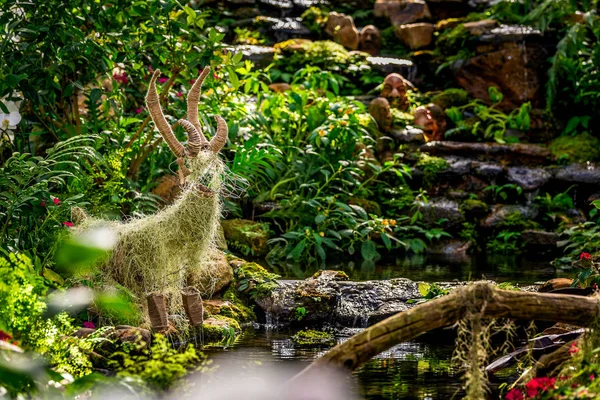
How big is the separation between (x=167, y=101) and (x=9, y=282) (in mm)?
4733

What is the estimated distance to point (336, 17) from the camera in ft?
48.9

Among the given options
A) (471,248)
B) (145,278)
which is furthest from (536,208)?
(145,278)

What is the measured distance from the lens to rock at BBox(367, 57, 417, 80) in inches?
552

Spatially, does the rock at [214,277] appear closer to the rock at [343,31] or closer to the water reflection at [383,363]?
the water reflection at [383,363]

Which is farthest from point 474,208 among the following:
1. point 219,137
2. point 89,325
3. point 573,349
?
point 573,349

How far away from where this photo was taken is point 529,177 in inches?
437

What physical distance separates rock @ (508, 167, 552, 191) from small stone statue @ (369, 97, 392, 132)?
1.87 m

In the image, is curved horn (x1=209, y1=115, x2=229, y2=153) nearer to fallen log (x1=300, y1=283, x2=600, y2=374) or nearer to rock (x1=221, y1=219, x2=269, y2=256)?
fallen log (x1=300, y1=283, x2=600, y2=374)

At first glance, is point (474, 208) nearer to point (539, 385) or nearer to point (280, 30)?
point (280, 30)

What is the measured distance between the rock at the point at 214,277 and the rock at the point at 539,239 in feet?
16.6

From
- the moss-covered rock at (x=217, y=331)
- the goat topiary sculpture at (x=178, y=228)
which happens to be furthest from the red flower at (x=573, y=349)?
the moss-covered rock at (x=217, y=331)

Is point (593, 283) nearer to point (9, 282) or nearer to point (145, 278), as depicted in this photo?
point (145, 278)

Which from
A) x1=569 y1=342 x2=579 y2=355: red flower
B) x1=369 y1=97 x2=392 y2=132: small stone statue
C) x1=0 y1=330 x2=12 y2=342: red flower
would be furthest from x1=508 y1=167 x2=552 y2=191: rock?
x1=0 y1=330 x2=12 y2=342: red flower

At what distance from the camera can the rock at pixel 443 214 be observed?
34.7 ft
